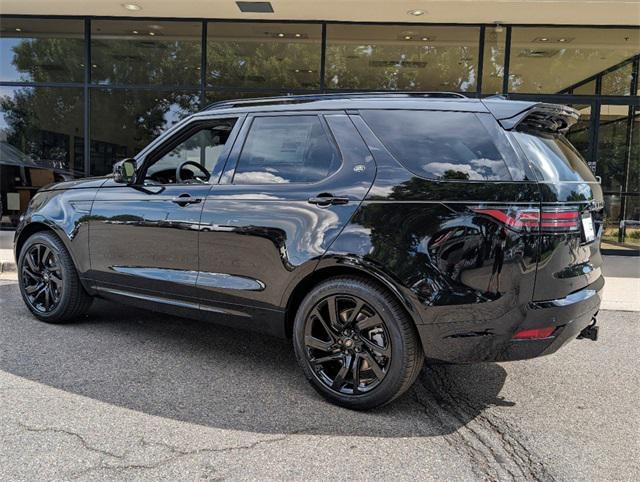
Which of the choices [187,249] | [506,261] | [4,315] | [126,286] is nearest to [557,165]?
[506,261]

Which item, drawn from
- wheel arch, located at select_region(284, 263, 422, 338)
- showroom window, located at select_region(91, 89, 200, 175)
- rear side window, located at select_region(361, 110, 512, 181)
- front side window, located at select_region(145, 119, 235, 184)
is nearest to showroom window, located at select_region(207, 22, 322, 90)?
showroom window, located at select_region(91, 89, 200, 175)

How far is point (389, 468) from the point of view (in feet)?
8.63

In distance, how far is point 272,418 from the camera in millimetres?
3133

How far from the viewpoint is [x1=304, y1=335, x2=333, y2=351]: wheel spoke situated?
3295 mm

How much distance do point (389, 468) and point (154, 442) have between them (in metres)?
1.20

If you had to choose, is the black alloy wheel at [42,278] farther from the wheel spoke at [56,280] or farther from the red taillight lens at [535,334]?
the red taillight lens at [535,334]

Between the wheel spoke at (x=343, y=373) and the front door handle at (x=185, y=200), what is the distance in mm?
1481

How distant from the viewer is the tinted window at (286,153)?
11.1 ft

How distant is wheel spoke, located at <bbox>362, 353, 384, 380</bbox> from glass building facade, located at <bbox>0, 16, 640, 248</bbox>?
25.8ft

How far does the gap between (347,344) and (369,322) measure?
0.21 meters

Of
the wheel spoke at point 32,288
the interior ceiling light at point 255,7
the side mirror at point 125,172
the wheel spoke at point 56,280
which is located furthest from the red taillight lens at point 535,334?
the interior ceiling light at point 255,7

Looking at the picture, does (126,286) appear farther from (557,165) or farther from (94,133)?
(94,133)

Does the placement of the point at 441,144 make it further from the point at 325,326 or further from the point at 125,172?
the point at 125,172

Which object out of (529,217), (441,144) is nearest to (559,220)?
(529,217)
